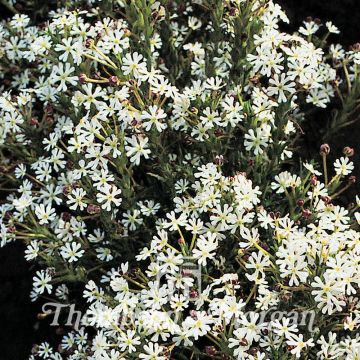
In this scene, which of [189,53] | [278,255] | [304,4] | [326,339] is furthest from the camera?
[304,4]

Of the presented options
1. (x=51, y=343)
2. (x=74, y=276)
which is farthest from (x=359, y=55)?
(x=51, y=343)

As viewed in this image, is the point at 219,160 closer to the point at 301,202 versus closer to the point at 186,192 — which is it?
the point at 186,192

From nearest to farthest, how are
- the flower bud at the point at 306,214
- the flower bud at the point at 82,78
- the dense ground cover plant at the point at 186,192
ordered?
1. the dense ground cover plant at the point at 186,192
2. the flower bud at the point at 306,214
3. the flower bud at the point at 82,78

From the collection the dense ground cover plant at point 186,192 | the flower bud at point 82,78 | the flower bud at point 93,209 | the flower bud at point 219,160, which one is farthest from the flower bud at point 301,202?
the flower bud at point 82,78

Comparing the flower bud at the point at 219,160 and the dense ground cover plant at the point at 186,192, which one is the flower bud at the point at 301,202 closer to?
the dense ground cover plant at the point at 186,192

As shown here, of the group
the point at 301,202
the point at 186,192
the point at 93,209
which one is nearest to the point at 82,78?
the point at 93,209

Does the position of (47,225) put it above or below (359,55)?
below

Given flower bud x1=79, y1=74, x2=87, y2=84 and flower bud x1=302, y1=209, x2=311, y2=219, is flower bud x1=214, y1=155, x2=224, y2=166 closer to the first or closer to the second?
flower bud x1=302, y1=209, x2=311, y2=219

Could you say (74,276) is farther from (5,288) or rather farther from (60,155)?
(5,288)
